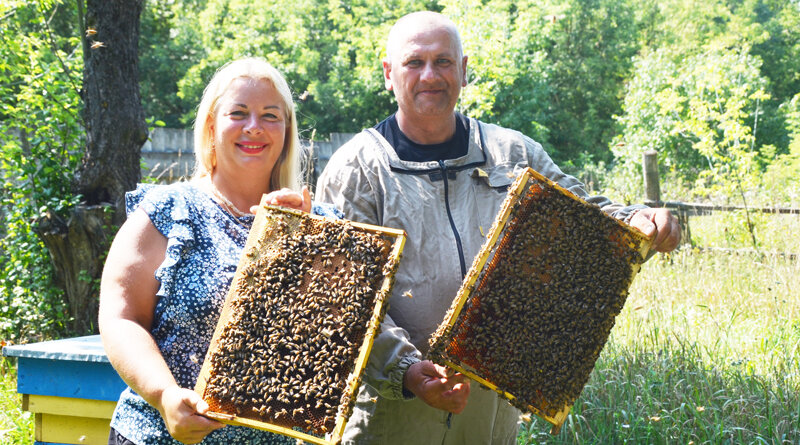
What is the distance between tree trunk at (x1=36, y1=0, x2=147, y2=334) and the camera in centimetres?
664

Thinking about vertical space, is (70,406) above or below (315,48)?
below

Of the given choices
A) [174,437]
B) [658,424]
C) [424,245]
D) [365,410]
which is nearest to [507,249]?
[424,245]

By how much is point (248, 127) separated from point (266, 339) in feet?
2.94

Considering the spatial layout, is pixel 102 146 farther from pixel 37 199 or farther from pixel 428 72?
pixel 428 72

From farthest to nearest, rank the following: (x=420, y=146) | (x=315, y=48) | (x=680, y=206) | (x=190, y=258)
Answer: (x=315, y=48) → (x=680, y=206) → (x=420, y=146) → (x=190, y=258)

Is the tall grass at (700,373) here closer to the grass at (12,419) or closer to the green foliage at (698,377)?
the green foliage at (698,377)

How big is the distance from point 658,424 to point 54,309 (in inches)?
254

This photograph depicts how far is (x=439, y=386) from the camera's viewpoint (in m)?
2.90

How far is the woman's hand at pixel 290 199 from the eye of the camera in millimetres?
2748

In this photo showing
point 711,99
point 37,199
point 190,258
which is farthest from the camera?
point 711,99

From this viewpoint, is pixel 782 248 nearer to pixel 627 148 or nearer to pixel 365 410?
pixel 365 410

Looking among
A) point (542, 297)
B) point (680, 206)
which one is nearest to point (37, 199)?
point (542, 297)

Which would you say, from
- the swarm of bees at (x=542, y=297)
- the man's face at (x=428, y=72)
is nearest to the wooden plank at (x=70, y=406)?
the swarm of bees at (x=542, y=297)

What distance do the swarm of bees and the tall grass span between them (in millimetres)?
1985
